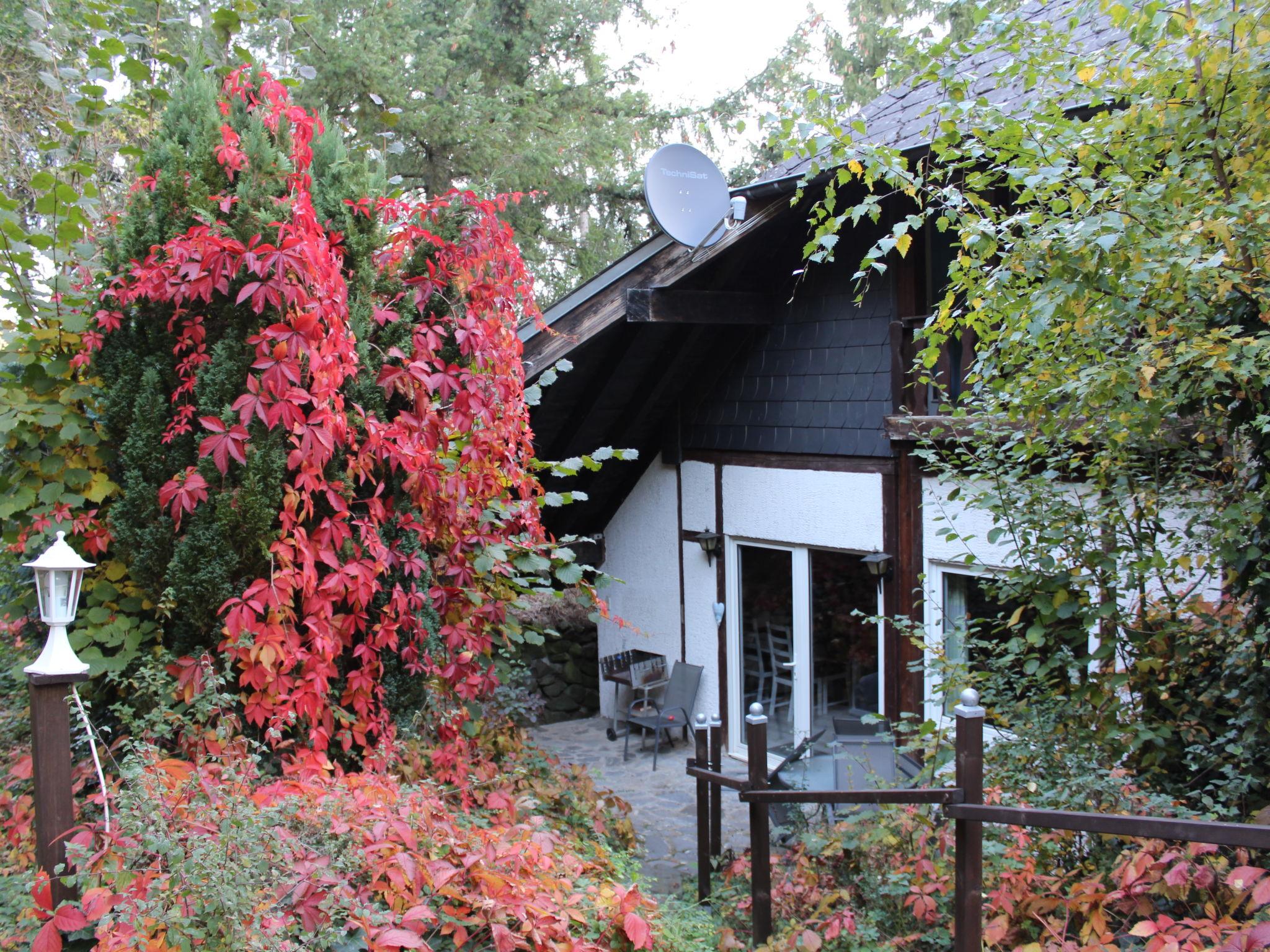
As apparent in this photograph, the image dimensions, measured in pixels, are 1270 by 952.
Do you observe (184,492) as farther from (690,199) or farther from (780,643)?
(780,643)

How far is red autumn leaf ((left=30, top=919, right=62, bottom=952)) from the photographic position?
2008 mm

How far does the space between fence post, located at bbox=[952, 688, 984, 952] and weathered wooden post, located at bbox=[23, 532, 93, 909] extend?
2143 millimetres

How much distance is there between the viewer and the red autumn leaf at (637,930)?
2.41 m

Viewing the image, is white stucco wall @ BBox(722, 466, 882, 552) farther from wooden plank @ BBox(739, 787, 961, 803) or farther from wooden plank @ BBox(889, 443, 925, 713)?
wooden plank @ BBox(739, 787, 961, 803)

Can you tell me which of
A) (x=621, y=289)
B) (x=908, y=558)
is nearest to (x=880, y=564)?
(x=908, y=558)

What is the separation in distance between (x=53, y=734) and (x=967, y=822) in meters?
2.24

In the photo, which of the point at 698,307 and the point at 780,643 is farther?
the point at 780,643

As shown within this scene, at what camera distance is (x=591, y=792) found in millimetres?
4234

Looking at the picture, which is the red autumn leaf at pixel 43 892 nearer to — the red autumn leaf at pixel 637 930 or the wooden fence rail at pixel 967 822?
the red autumn leaf at pixel 637 930

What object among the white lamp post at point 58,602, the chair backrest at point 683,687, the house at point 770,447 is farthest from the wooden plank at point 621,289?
the white lamp post at point 58,602

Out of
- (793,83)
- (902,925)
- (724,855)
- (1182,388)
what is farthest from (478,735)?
(793,83)

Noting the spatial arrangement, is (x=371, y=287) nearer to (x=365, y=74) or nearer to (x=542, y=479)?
(x=542, y=479)

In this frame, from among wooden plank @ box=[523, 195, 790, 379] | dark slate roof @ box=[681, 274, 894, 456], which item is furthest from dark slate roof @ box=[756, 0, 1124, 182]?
dark slate roof @ box=[681, 274, 894, 456]

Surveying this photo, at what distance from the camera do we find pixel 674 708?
788cm
